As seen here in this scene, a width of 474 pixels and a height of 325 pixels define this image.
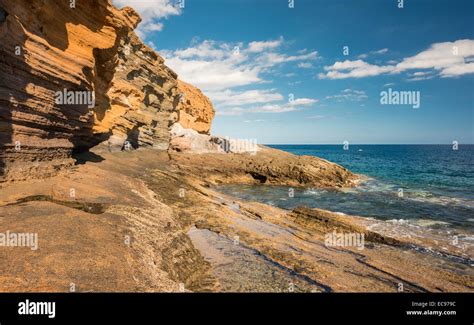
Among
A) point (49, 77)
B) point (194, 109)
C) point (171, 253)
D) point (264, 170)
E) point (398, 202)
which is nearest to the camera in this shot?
point (171, 253)

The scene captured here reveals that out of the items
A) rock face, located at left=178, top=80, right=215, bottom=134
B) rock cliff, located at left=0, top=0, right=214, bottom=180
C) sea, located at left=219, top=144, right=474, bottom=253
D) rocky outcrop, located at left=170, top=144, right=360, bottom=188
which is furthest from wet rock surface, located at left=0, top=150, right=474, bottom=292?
rock face, located at left=178, top=80, right=215, bottom=134

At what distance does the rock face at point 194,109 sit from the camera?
188 feet

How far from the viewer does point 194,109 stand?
2422 inches

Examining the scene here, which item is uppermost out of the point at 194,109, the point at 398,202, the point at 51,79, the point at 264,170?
the point at 194,109

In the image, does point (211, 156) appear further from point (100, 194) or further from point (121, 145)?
point (100, 194)

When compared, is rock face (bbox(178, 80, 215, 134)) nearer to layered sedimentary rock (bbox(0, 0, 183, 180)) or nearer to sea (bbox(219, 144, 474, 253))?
sea (bbox(219, 144, 474, 253))

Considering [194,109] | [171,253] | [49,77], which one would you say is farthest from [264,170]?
[171,253]

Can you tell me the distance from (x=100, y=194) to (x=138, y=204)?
1.51 m

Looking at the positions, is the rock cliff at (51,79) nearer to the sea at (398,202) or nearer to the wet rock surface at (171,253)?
the wet rock surface at (171,253)

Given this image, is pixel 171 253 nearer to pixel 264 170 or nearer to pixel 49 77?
pixel 49 77

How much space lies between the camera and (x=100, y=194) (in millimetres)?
11203
